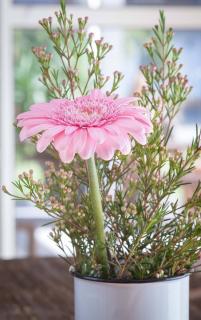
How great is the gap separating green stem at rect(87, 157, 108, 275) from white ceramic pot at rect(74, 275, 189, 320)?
0.09 feet

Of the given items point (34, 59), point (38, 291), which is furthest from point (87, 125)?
point (34, 59)

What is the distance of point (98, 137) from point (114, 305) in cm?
18

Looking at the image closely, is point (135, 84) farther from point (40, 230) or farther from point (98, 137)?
point (98, 137)

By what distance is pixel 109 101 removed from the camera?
59cm

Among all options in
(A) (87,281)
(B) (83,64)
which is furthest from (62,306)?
(B) (83,64)

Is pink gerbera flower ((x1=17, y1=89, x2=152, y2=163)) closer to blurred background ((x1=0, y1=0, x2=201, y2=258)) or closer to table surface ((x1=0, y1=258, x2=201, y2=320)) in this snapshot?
table surface ((x1=0, y1=258, x2=201, y2=320))

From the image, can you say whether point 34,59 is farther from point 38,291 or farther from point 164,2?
point 38,291

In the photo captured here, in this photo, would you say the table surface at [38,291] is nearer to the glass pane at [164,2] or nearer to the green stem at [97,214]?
the green stem at [97,214]

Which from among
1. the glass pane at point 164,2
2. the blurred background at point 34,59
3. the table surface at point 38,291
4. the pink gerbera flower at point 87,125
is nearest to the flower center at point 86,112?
the pink gerbera flower at point 87,125

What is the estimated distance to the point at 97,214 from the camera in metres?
0.61

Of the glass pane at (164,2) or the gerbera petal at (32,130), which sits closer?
the gerbera petal at (32,130)

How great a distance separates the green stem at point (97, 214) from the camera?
0.60 meters

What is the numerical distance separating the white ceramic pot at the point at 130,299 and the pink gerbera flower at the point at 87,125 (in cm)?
15

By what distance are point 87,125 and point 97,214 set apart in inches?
4.0
